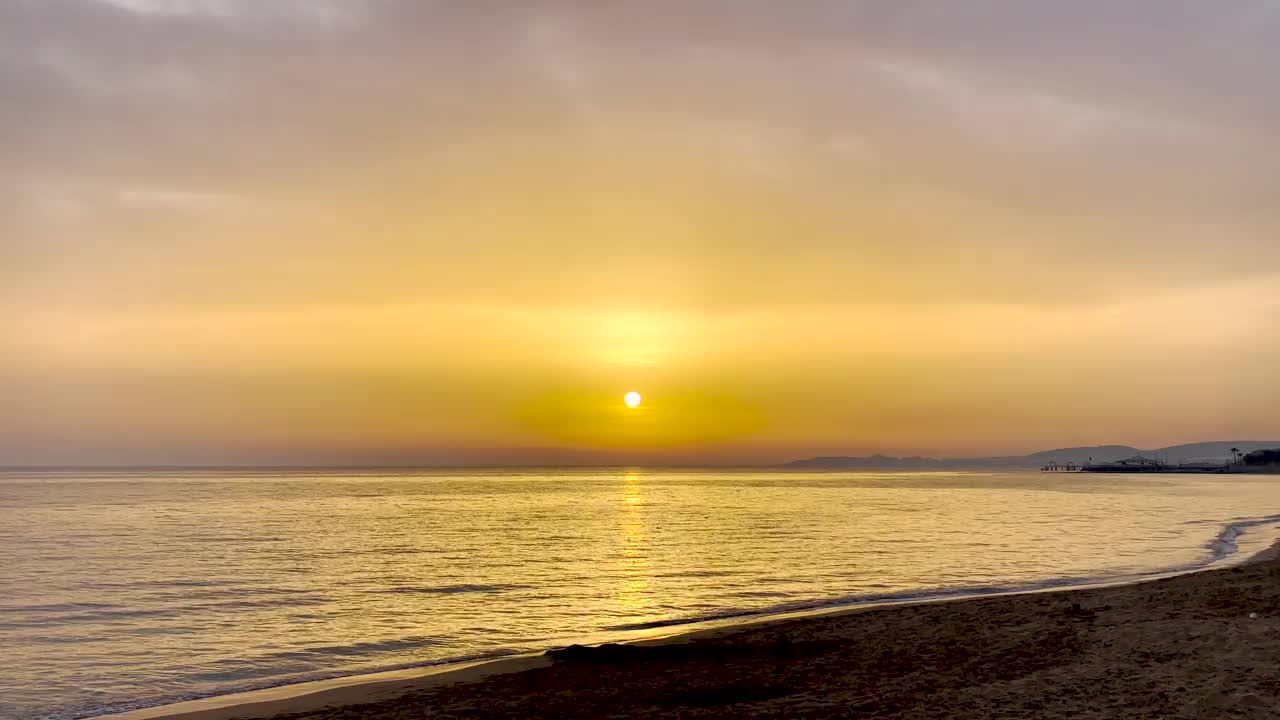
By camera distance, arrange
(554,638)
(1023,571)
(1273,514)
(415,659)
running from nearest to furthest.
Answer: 1. (415,659)
2. (554,638)
3. (1023,571)
4. (1273,514)

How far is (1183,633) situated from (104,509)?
→ 107 m

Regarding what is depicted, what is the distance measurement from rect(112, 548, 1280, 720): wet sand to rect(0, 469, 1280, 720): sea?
3891 mm

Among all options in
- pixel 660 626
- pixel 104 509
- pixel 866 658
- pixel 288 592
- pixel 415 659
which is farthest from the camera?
pixel 104 509

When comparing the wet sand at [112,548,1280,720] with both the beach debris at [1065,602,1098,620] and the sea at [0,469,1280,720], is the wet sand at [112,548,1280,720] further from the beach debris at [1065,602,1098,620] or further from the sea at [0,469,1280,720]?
the sea at [0,469,1280,720]

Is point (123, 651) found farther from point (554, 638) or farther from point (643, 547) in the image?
point (643, 547)

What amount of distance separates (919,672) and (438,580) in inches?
953

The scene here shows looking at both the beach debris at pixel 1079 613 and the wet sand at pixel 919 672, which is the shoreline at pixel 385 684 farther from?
the beach debris at pixel 1079 613

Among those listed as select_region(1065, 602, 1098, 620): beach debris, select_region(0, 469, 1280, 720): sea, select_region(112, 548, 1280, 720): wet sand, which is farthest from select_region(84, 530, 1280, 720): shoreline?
select_region(1065, 602, 1098, 620): beach debris

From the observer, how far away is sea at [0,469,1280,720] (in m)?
22.0

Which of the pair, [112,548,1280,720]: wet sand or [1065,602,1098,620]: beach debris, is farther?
[1065,602,1098,620]: beach debris

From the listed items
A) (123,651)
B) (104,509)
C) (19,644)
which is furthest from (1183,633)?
(104,509)

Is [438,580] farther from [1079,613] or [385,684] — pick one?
[1079,613]

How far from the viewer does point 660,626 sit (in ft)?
83.5

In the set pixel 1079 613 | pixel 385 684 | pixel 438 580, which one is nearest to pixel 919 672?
pixel 1079 613
